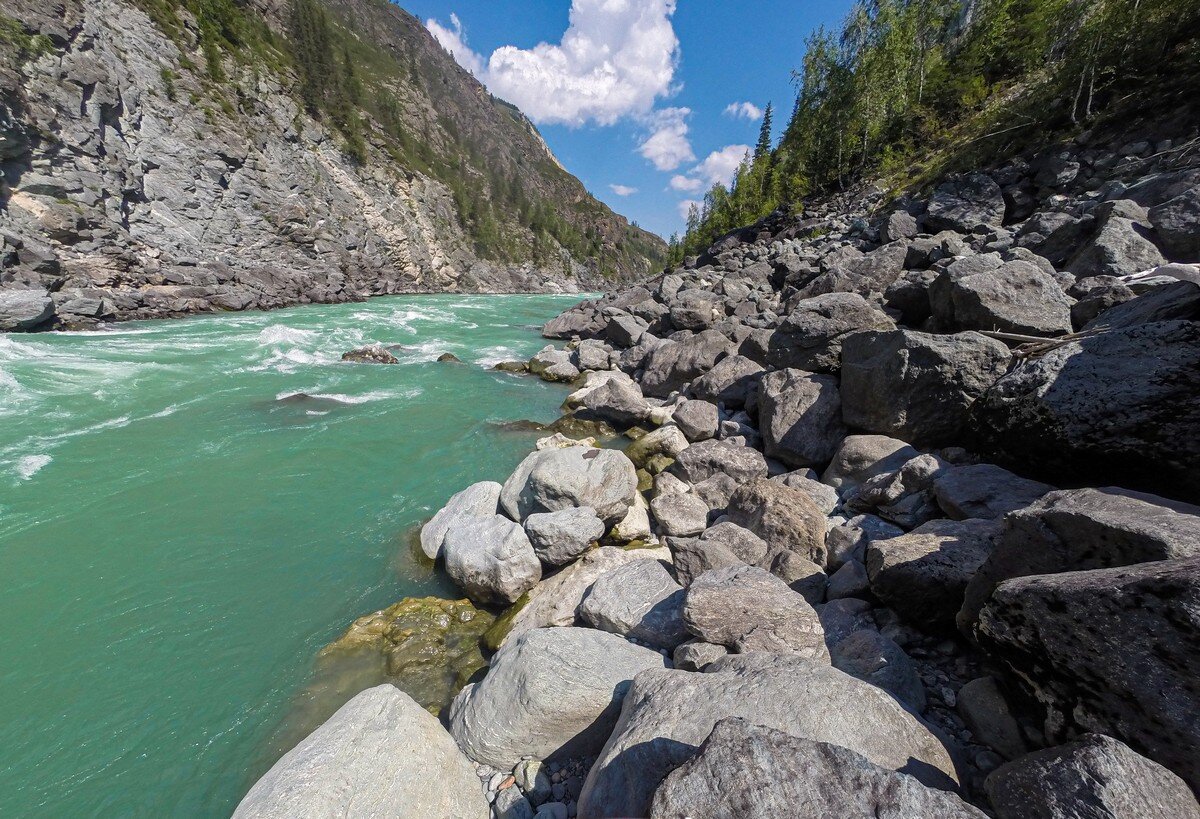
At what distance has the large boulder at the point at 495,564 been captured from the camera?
17.6ft

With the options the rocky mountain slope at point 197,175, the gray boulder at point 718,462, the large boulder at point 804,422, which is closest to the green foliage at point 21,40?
the rocky mountain slope at point 197,175

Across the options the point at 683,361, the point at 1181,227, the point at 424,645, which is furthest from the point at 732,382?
the point at 424,645

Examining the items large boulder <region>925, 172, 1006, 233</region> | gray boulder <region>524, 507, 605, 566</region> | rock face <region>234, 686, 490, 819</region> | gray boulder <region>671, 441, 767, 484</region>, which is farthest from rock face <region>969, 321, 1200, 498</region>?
large boulder <region>925, 172, 1006, 233</region>

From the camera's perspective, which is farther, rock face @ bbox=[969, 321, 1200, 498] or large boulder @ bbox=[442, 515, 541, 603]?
large boulder @ bbox=[442, 515, 541, 603]

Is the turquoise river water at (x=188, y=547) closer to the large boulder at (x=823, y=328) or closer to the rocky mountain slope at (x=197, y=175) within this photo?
the large boulder at (x=823, y=328)

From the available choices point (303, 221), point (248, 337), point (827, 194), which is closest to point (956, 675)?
point (248, 337)

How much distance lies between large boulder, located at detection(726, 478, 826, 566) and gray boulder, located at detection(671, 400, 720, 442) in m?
3.17

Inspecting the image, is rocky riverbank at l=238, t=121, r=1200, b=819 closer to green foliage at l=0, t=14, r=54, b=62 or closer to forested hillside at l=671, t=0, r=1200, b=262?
forested hillside at l=671, t=0, r=1200, b=262

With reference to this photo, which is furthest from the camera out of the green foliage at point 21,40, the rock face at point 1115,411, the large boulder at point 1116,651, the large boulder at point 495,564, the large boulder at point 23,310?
the green foliage at point 21,40

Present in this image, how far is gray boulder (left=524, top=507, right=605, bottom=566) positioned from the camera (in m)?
5.54

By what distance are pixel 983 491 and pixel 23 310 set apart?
97.8ft

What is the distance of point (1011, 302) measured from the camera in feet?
20.2

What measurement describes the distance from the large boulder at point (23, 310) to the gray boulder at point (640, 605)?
2642cm

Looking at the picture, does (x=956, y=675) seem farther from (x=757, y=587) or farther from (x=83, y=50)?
(x=83, y=50)
